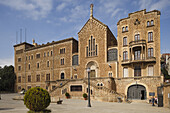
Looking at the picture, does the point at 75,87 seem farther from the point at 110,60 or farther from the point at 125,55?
the point at 125,55

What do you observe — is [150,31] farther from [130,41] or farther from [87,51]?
[87,51]

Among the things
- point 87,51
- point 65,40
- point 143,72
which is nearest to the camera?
point 143,72

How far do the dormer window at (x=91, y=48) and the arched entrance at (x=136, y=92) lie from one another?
36.8 feet

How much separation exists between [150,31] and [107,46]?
A: 30.9 feet

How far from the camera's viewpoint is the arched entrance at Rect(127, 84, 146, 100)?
31688mm

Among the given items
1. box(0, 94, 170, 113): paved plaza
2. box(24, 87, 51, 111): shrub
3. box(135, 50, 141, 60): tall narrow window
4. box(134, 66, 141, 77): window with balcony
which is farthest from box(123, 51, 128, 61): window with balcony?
box(24, 87, 51, 111): shrub

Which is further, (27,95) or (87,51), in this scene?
(87,51)

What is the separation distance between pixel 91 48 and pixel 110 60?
5.65 m

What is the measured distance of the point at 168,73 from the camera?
55688 millimetres

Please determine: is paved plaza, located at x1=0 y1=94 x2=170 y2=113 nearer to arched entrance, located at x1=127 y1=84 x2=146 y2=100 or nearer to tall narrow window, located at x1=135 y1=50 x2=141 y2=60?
arched entrance, located at x1=127 y1=84 x2=146 y2=100

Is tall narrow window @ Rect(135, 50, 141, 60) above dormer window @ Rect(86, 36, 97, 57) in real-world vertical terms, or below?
below

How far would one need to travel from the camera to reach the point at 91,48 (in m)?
39.2

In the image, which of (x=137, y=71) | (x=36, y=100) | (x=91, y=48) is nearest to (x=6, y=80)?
(x=91, y=48)

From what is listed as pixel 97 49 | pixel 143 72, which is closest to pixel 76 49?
pixel 97 49
